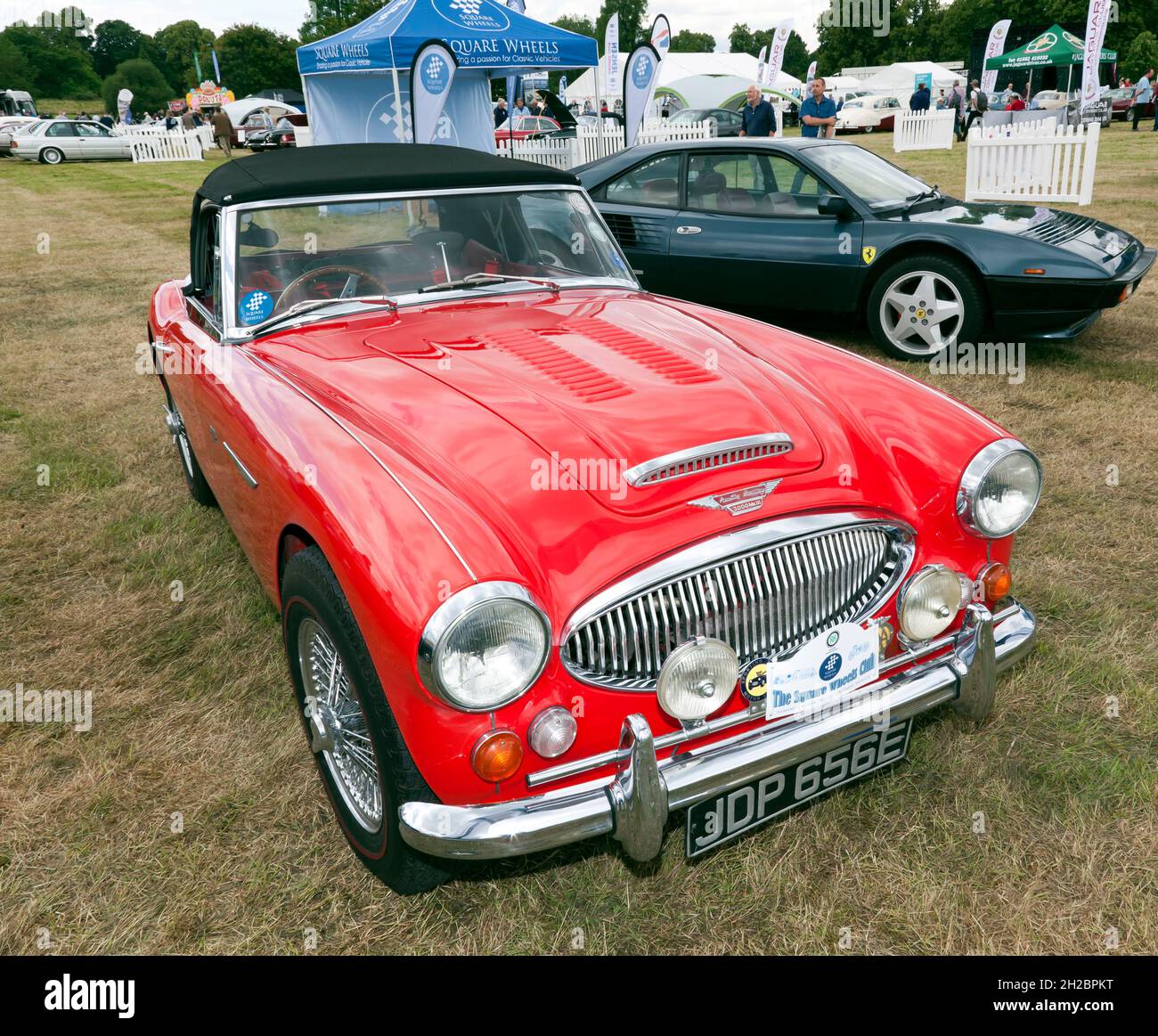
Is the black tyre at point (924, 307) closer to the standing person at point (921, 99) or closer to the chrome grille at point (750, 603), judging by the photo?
the chrome grille at point (750, 603)

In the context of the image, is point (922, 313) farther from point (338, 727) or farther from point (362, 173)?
point (338, 727)

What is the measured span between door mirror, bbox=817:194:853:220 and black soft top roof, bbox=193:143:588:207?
300 centimetres

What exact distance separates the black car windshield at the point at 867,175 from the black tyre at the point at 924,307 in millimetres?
570

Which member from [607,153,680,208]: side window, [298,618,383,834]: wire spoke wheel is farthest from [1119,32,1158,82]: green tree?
[298,618,383,834]: wire spoke wheel

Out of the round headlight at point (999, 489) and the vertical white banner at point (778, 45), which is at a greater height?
the vertical white banner at point (778, 45)

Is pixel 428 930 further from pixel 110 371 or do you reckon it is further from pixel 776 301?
pixel 110 371

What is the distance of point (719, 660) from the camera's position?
Result: 2.01 m

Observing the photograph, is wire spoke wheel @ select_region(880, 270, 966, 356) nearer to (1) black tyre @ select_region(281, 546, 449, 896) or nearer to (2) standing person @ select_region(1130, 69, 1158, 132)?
(1) black tyre @ select_region(281, 546, 449, 896)

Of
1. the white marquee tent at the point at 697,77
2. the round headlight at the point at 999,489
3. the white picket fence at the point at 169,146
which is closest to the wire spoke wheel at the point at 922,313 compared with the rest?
the round headlight at the point at 999,489

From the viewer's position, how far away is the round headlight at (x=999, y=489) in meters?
2.39

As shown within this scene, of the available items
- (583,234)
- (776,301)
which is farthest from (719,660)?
(776,301)

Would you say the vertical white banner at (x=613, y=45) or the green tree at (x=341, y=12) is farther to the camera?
the green tree at (x=341, y=12)

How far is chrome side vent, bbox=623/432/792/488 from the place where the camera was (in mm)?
2111

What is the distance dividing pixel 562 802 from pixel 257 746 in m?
1.36
